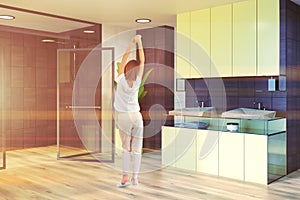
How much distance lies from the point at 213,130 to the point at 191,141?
1.10 feet

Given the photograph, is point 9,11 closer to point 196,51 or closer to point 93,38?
point 93,38

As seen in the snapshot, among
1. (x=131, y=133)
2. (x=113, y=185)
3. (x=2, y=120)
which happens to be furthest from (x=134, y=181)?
(x=2, y=120)

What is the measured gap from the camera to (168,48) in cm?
518

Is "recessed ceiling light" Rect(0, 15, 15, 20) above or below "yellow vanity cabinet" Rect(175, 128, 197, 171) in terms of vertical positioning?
above

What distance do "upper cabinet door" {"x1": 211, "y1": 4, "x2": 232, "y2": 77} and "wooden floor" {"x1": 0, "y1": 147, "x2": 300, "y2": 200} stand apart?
1.30 meters

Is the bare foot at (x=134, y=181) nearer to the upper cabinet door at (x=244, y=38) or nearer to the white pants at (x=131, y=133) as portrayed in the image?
the white pants at (x=131, y=133)

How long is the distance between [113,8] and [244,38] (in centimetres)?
166

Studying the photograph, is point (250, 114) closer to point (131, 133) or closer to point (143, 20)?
point (131, 133)

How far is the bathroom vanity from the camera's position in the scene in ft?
11.2

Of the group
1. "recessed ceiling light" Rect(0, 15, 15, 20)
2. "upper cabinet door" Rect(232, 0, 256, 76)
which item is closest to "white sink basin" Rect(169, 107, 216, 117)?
"upper cabinet door" Rect(232, 0, 256, 76)

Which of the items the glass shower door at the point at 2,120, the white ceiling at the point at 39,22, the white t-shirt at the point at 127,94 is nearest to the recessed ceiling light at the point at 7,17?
the white ceiling at the point at 39,22

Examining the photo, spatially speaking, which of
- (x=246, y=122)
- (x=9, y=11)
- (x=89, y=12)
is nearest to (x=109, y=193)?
(x=246, y=122)

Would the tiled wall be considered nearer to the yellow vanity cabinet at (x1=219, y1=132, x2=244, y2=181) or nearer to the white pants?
the yellow vanity cabinet at (x1=219, y1=132, x2=244, y2=181)

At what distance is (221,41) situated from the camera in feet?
12.8
